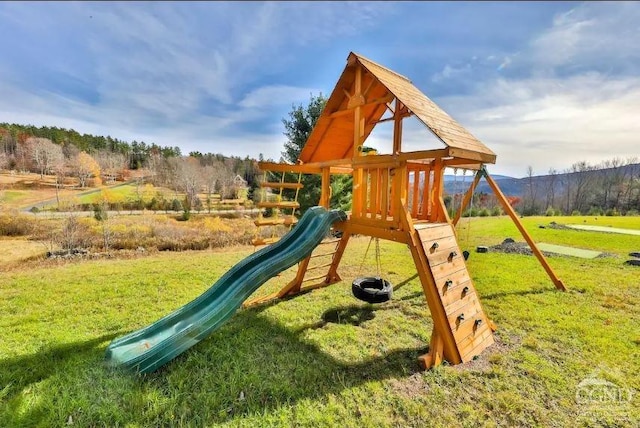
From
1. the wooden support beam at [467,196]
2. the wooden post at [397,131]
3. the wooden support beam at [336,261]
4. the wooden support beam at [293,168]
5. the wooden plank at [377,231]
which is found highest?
the wooden post at [397,131]

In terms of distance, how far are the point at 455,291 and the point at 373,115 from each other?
139 inches

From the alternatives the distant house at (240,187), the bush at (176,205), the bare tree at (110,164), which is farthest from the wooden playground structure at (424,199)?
the bare tree at (110,164)

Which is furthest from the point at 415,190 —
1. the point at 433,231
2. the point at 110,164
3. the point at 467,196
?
the point at 110,164

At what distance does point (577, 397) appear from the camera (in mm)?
2805

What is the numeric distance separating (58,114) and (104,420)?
26.0 ft

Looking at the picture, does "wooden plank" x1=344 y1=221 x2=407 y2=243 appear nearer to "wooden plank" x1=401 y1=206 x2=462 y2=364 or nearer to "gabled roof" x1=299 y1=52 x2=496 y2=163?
"wooden plank" x1=401 y1=206 x2=462 y2=364

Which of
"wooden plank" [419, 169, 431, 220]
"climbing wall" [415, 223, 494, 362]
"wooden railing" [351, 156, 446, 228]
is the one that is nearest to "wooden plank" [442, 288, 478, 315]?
"climbing wall" [415, 223, 494, 362]

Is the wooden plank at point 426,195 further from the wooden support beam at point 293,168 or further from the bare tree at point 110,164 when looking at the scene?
the bare tree at point 110,164

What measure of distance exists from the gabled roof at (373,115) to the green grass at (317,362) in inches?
102

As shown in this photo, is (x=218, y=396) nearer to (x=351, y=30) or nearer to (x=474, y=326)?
(x=474, y=326)

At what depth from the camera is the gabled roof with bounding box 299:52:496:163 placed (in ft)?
11.5

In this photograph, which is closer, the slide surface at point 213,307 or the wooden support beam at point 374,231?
the slide surface at point 213,307

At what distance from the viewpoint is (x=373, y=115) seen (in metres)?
5.41

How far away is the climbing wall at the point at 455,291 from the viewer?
11.0 feet
